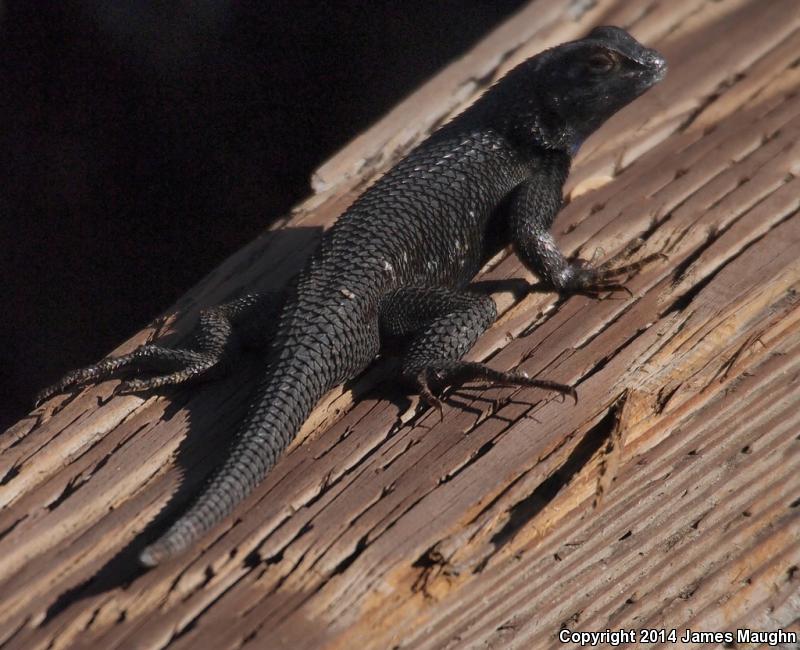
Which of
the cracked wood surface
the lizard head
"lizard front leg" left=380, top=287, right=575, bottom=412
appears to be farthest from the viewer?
the lizard head

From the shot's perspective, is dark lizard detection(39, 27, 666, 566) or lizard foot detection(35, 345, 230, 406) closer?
dark lizard detection(39, 27, 666, 566)

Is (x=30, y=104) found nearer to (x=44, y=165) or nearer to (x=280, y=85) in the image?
(x=44, y=165)

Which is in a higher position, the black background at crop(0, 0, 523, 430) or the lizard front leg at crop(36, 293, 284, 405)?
the black background at crop(0, 0, 523, 430)

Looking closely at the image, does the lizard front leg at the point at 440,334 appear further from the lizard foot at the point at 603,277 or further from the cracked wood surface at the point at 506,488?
the lizard foot at the point at 603,277

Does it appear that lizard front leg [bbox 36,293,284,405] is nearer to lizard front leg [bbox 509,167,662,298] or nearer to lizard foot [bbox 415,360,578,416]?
lizard foot [bbox 415,360,578,416]

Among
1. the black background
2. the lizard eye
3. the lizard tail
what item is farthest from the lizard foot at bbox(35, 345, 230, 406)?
the black background

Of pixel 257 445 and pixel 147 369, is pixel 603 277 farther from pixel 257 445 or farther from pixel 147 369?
pixel 147 369

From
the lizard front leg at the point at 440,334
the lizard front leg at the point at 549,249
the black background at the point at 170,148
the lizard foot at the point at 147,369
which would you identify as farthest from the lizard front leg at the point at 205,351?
the black background at the point at 170,148
